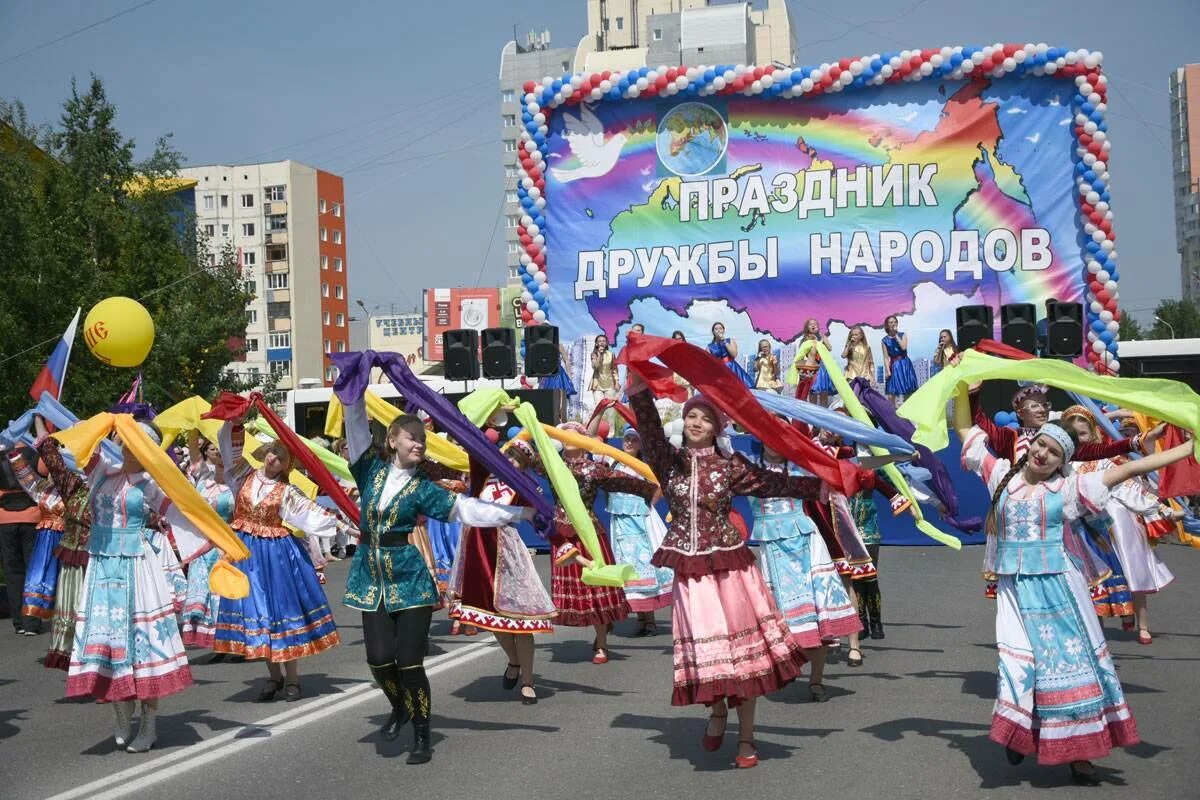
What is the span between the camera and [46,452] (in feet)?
31.4

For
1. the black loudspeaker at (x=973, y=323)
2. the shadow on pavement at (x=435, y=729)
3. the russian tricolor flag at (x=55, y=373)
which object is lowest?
the shadow on pavement at (x=435, y=729)

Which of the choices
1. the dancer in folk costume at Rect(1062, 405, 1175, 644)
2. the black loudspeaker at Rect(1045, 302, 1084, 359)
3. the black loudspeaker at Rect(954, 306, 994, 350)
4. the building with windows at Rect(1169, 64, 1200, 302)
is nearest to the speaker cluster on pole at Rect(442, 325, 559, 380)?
the black loudspeaker at Rect(954, 306, 994, 350)

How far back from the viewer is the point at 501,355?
80.2ft

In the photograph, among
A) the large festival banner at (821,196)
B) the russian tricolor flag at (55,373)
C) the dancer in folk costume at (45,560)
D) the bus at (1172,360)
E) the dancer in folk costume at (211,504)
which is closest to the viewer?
the russian tricolor flag at (55,373)

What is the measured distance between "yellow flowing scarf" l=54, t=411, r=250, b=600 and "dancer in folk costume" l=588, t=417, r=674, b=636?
483 cm

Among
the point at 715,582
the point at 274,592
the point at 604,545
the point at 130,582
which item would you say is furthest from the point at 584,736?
the point at 604,545

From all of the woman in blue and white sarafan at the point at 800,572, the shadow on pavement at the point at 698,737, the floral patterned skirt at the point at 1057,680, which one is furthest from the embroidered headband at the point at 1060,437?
the woman in blue and white sarafan at the point at 800,572

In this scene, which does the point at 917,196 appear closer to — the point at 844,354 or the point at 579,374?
the point at 844,354

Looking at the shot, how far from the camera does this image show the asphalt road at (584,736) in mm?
7078

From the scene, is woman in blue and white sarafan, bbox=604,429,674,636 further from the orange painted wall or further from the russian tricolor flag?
the orange painted wall

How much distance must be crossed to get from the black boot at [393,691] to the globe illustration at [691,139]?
60.1ft

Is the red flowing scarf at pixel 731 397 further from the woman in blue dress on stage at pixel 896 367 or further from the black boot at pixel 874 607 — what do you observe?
the woman in blue dress on stage at pixel 896 367

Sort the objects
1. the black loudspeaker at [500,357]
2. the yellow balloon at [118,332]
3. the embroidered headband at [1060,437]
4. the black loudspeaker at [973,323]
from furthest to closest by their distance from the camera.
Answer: the black loudspeaker at [500,357] < the black loudspeaker at [973,323] < the yellow balloon at [118,332] < the embroidered headband at [1060,437]

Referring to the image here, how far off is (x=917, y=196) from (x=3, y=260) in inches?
610
